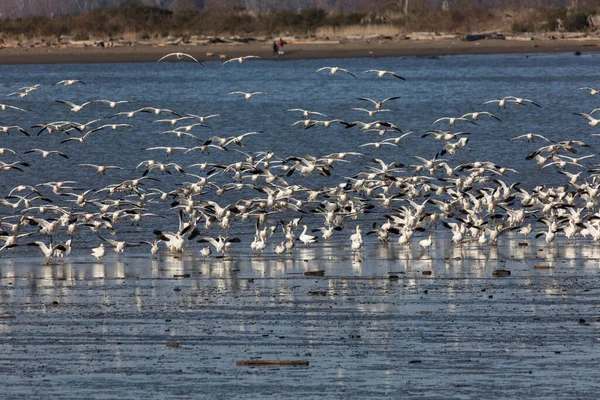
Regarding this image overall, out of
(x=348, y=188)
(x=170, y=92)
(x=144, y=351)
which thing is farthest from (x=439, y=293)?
(x=170, y=92)

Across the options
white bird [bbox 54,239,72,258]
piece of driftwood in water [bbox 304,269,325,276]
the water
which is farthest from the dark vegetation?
piece of driftwood in water [bbox 304,269,325,276]

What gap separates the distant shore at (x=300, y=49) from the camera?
73000 mm

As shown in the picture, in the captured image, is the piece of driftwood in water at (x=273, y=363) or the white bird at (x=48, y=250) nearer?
the piece of driftwood in water at (x=273, y=363)

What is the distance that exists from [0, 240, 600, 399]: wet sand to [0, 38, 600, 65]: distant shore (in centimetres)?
5193

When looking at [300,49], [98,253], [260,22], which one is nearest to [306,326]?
[98,253]

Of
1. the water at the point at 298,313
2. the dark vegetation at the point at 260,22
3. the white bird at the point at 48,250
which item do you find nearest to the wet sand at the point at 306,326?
the water at the point at 298,313

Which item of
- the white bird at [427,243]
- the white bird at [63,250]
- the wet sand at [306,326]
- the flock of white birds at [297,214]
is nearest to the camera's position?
the wet sand at [306,326]

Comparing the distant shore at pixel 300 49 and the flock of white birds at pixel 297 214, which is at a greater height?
the distant shore at pixel 300 49

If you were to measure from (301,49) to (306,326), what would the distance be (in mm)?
61489

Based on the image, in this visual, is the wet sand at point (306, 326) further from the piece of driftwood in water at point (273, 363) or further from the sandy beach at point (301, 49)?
the sandy beach at point (301, 49)

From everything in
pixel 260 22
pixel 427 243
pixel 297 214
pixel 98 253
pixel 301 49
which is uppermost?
pixel 260 22

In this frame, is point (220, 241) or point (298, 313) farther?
point (220, 241)

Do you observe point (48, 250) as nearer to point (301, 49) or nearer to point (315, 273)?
point (315, 273)

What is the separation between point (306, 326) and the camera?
15.6 m
